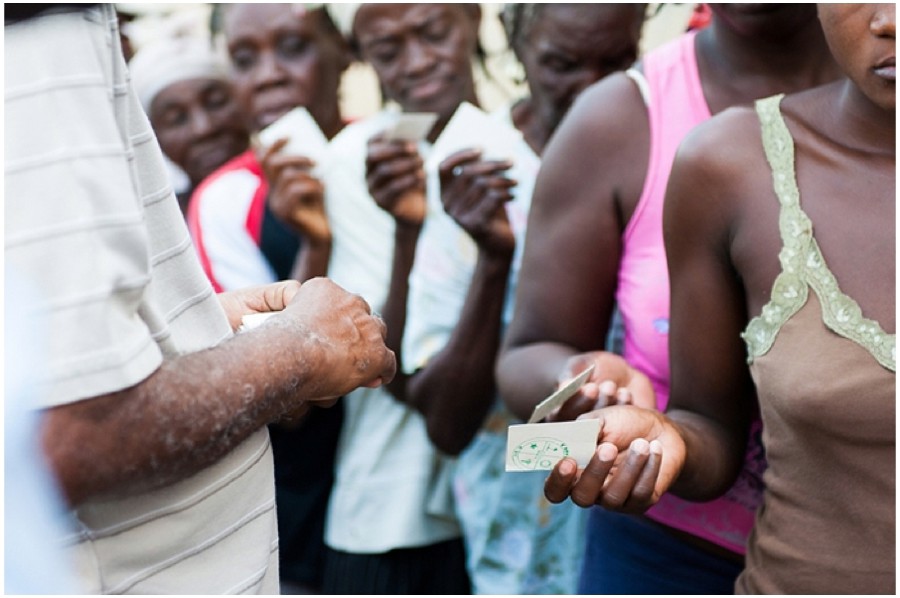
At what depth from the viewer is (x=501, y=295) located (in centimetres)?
277

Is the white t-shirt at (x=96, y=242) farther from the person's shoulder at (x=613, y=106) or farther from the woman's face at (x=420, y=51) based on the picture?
the woman's face at (x=420, y=51)

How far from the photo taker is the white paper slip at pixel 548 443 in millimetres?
1604

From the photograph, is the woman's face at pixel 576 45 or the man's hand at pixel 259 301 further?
the woman's face at pixel 576 45

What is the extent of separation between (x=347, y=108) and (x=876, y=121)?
3501 millimetres

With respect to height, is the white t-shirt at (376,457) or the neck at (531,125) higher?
the neck at (531,125)

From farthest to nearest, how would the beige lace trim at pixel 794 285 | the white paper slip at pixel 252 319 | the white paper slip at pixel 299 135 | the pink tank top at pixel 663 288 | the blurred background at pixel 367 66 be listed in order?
the white paper slip at pixel 299 135 → the blurred background at pixel 367 66 → the pink tank top at pixel 663 288 → the beige lace trim at pixel 794 285 → the white paper slip at pixel 252 319

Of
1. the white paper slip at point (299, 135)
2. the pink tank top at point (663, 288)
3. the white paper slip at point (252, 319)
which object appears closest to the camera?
the white paper slip at point (252, 319)

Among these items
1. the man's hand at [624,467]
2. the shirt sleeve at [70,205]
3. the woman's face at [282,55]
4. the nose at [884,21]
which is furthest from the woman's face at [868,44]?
the woman's face at [282,55]

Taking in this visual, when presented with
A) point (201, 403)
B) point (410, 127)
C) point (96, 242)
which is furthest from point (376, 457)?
point (96, 242)

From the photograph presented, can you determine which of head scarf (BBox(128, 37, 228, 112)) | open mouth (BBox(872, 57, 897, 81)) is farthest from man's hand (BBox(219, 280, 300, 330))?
head scarf (BBox(128, 37, 228, 112))

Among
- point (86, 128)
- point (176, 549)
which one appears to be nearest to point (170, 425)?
point (176, 549)

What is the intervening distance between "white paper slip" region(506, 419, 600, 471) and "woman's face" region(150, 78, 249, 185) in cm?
260

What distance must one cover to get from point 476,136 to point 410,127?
0.52 feet

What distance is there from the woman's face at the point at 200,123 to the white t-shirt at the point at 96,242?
276 centimetres
